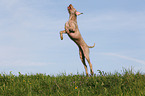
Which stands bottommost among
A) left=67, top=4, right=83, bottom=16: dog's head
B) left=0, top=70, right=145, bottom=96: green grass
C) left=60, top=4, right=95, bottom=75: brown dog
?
left=0, top=70, right=145, bottom=96: green grass

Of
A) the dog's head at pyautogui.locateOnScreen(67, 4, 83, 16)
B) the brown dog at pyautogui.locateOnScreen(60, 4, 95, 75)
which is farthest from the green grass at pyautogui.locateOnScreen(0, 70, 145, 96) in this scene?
the dog's head at pyautogui.locateOnScreen(67, 4, 83, 16)

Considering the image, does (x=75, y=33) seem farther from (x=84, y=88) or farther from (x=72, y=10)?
(x=84, y=88)

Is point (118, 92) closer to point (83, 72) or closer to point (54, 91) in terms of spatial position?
point (54, 91)

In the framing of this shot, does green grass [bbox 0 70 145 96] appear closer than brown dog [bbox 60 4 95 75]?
Yes

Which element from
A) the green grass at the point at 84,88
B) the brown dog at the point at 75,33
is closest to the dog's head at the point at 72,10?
the brown dog at the point at 75,33

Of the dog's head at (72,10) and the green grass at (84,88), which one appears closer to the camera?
the green grass at (84,88)

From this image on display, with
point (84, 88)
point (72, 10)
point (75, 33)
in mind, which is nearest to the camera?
point (84, 88)

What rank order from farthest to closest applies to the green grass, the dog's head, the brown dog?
the dog's head → the brown dog → the green grass

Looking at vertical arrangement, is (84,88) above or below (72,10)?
below

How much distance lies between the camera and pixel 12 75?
8.93m

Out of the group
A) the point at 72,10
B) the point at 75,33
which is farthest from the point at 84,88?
the point at 72,10

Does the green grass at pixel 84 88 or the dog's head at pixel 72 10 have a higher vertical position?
the dog's head at pixel 72 10

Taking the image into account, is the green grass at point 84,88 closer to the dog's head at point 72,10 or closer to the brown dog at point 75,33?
the brown dog at point 75,33

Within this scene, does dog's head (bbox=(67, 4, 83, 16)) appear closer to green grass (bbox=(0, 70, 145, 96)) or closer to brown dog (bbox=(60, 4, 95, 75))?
brown dog (bbox=(60, 4, 95, 75))
